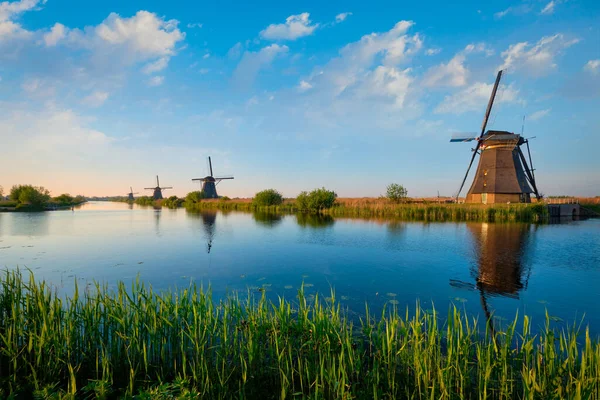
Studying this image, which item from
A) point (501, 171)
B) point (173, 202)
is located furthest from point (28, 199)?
point (501, 171)

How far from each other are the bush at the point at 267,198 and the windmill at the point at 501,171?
30869 millimetres

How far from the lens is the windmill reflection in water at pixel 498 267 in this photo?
8.32 m

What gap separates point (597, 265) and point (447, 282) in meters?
7.65

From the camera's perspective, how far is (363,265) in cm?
1138

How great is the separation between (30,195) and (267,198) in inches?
1626

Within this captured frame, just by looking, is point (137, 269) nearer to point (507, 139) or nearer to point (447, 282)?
point (447, 282)

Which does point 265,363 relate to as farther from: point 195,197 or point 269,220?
point 195,197

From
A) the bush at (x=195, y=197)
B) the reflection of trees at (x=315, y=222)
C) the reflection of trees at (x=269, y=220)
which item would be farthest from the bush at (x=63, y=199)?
the reflection of trees at (x=315, y=222)

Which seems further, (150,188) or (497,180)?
(150,188)

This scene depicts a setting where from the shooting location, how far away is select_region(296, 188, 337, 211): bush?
42.9 metres

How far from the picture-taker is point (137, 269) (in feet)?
34.3

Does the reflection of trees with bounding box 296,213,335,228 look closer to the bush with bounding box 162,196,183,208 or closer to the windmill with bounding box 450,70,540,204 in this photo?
the windmill with bounding box 450,70,540,204

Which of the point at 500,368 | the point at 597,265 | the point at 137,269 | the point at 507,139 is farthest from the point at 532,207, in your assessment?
the point at 137,269

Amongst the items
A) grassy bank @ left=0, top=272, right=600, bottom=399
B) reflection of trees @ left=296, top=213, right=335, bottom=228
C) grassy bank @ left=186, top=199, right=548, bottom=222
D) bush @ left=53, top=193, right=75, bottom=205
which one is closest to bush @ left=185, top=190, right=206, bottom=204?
bush @ left=53, top=193, right=75, bottom=205
